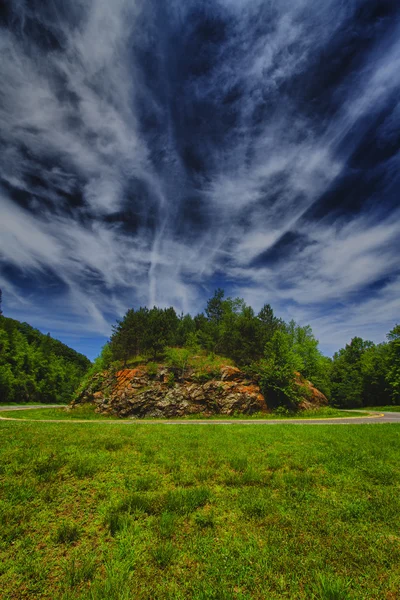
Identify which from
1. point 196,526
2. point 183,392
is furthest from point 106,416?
point 196,526

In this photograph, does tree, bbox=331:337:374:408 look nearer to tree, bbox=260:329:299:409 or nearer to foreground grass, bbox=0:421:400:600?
tree, bbox=260:329:299:409

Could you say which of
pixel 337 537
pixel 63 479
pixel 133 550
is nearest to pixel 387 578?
pixel 337 537

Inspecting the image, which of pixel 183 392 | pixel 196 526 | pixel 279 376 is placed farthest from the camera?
pixel 279 376

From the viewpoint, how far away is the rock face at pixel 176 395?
3494cm

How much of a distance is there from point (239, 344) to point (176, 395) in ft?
45.9

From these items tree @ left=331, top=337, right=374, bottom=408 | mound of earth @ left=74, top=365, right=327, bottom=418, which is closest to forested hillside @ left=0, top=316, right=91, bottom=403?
mound of earth @ left=74, top=365, right=327, bottom=418

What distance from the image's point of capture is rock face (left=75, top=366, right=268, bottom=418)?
34938 mm

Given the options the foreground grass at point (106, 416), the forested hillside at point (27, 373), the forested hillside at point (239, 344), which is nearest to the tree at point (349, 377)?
the forested hillside at point (239, 344)

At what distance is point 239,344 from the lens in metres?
43.0

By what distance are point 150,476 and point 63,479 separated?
2.36m

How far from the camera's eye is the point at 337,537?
4.45 metres

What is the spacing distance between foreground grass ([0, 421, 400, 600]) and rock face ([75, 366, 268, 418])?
2805cm

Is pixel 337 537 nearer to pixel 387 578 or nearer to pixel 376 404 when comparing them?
pixel 387 578

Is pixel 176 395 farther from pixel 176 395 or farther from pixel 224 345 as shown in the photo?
pixel 224 345
